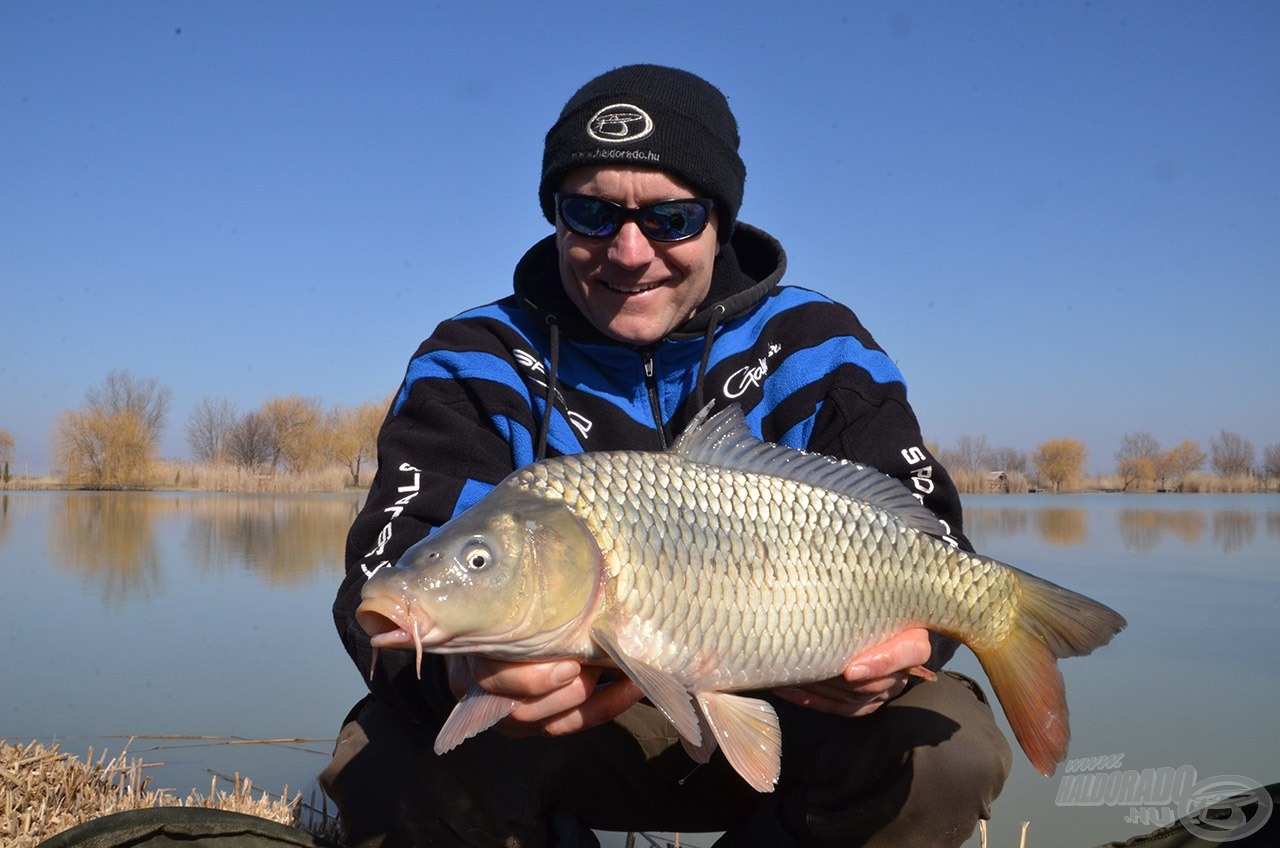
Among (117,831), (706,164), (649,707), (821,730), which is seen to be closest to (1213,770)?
(821,730)

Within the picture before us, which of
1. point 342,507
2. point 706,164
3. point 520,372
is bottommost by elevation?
point 342,507

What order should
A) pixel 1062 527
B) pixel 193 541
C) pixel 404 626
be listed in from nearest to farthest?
pixel 404 626, pixel 193 541, pixel 1062 527

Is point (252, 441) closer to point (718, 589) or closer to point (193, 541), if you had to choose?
point (193, 541)

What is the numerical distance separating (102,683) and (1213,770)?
3941mm

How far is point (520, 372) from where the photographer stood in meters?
2.10

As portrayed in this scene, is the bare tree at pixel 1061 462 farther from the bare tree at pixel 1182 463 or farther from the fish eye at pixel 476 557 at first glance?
the fish eye at pixel 476 557

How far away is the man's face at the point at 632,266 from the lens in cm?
204

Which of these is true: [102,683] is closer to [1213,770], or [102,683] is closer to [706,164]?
[706,164]

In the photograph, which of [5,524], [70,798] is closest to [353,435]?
[5,524]

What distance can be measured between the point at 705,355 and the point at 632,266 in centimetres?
26

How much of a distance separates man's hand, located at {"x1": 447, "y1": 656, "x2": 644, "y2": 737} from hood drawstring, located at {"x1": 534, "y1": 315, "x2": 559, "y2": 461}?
605 millimetres

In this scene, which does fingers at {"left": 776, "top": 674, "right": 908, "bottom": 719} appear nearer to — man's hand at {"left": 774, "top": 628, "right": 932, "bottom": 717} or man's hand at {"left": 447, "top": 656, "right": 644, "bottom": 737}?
man's hand at {"left": 774, "top": 628, "right": 932, "bottom": 717}

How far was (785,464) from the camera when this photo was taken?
156 centimetres

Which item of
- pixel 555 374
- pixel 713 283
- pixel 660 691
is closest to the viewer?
pixel 660 691
